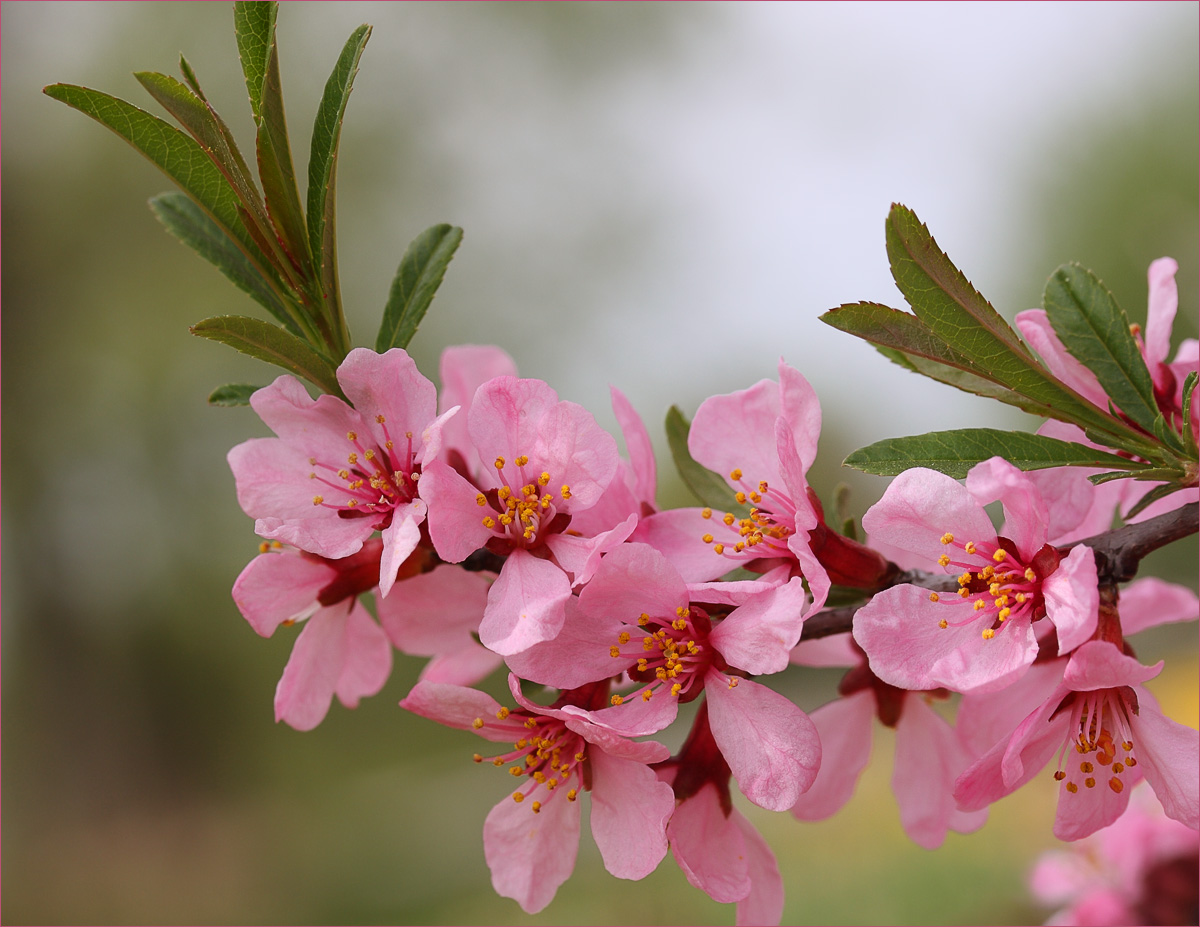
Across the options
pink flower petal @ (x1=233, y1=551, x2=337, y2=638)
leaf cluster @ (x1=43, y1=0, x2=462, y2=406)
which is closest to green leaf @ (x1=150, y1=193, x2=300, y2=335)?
leaf cluster @ (x1=43, y1=0, x2=462, y2=406)

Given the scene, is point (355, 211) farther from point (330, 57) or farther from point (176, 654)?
point (176, 654)

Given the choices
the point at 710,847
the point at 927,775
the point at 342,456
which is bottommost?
the point at 927,775

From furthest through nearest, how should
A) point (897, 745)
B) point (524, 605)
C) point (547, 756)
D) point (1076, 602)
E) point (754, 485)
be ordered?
point (897, 745) → point (754, 485) → point (547, 756) → point (524, 605) → point (1076, 602)

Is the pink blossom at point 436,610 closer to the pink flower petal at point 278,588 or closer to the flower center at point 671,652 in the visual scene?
the pink flower petal at point 278,588

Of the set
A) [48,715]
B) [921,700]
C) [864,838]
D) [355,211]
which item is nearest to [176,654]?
[48,715]

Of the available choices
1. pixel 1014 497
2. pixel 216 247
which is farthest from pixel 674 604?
pixel 216 247

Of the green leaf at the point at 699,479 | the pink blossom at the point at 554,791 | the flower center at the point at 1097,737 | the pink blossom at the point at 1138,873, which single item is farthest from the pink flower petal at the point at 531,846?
the pink blossom at the point at 1138,873

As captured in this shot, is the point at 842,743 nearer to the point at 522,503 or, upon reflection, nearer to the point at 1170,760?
the point at 1170,760
